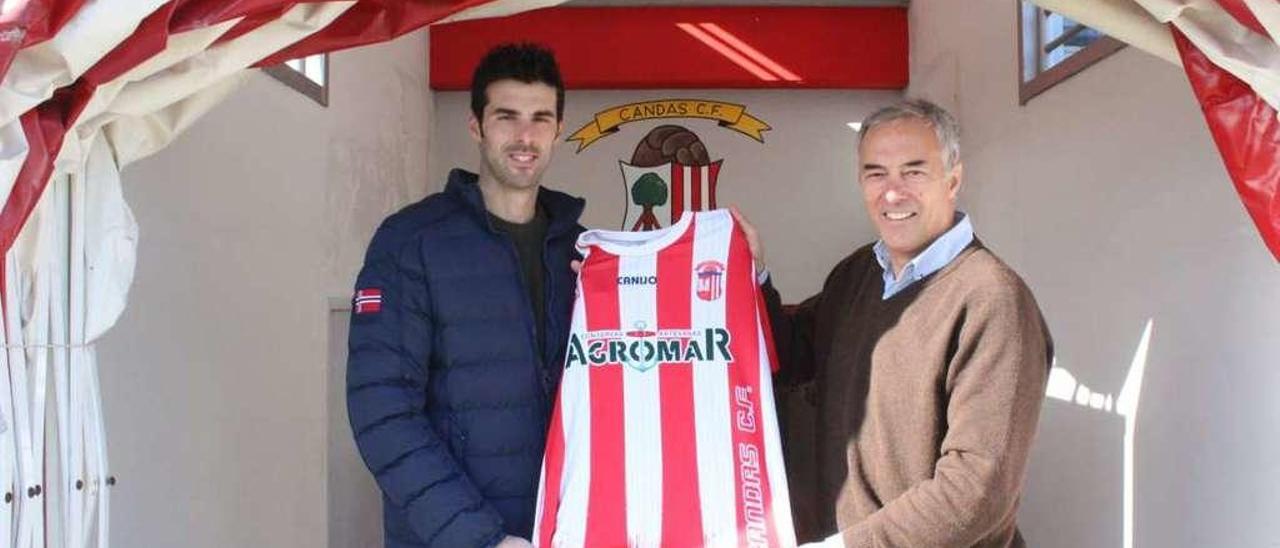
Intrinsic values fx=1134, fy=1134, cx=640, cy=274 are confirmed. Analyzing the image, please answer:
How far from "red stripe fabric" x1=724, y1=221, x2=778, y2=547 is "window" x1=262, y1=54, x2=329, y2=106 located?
1838 millimetres

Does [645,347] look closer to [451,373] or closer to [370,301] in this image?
[451,373]

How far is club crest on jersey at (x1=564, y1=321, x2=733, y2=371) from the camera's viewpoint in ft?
7.11

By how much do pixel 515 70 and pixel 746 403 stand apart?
794 millimetres

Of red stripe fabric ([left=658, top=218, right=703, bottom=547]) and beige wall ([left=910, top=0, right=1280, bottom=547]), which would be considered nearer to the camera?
red stripe fabric ([left=658, top=218, right=703, bottom=547])

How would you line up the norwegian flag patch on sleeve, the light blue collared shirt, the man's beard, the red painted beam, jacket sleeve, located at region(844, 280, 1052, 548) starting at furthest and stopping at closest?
the red painted beam, the man's beard, the norwegian flag patch on sleeve, the light blue collared shirt, jacket sleeve, located at region(844, 280, 1052, 548)

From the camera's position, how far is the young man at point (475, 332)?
201 cm

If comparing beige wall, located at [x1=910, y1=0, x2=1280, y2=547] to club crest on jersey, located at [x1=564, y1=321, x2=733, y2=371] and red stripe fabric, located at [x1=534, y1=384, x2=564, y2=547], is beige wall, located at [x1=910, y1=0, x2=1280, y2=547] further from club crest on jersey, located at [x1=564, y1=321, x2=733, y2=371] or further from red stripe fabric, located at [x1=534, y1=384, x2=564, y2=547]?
red stripe fabric, located at [x1=534, y1=384, x2=564, y2=547]

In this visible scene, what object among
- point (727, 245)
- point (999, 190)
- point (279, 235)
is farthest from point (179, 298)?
point (999, 190)

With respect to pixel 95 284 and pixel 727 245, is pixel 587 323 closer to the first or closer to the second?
pixel 727 245

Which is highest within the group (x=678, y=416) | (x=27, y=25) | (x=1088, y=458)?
(x=27, y=25)

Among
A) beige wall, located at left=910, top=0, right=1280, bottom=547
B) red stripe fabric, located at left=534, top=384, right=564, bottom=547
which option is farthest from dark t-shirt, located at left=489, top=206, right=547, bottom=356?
beige wall, located at left=910, top=0, right=1280, bottom=547

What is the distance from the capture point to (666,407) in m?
2.17

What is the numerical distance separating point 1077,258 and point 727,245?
1451mm

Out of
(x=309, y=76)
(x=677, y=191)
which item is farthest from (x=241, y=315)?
(x=677, y=191)
